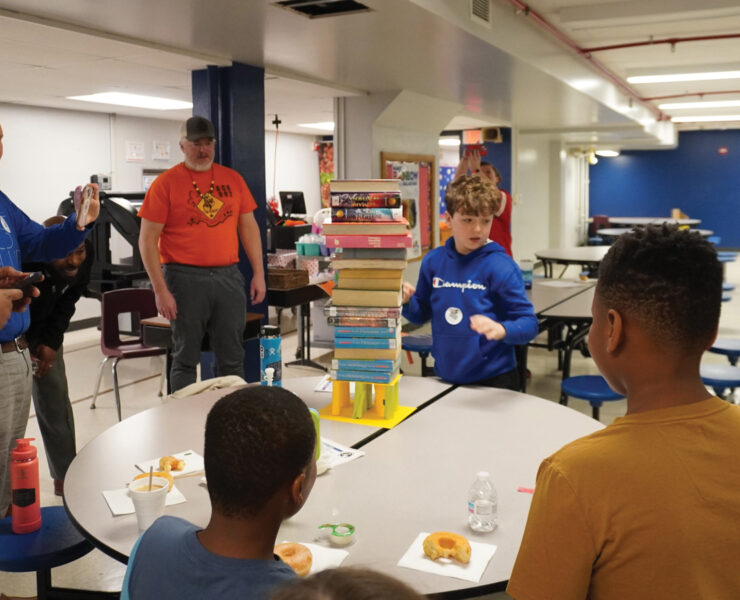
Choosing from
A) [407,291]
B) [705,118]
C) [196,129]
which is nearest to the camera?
[407,291]

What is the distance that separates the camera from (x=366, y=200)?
103 inches

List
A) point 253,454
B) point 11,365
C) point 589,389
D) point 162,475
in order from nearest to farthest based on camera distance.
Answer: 1. point 253,454
2. point 162,475
3. point 11,365
4. point 589,389

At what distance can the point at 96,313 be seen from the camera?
29.1 feet

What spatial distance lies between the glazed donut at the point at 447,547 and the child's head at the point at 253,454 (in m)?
0.47

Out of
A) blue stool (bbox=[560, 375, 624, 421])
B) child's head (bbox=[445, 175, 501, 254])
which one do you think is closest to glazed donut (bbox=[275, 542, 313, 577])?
child's head (bbox=[445, 175, 501, 254])

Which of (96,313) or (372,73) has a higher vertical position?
(372,73)

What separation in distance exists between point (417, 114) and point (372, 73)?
1987 mm

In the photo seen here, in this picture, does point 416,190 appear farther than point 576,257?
Yes

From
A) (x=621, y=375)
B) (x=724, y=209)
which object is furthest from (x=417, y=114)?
(x=724, y=209)

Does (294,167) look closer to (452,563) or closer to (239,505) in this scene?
(452,563)

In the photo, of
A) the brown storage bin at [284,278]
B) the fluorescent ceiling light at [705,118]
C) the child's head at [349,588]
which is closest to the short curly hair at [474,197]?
the child's head at [349,588]

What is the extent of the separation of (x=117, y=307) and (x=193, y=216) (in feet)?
4.29

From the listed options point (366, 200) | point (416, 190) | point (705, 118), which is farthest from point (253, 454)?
point (705, 118)

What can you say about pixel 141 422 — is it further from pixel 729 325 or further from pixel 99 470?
pixel 729 325
